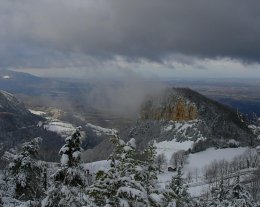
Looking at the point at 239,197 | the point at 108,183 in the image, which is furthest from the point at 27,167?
the point at 108,183

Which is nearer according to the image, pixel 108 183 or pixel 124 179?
pixel 124 179

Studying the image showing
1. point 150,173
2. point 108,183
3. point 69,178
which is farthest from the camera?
point 69,178

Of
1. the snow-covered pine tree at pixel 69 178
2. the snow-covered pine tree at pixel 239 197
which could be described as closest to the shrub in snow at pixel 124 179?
the snow-covered pine tree at pixel 69 178

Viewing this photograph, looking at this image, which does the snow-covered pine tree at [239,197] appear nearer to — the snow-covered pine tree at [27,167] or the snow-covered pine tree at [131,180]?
the snow-covered pine tree at [27,167]

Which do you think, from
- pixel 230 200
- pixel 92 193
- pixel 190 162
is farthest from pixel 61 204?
pixel 190 162

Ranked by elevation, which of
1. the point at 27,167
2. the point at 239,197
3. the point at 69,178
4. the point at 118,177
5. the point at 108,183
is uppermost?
the point at 118,177

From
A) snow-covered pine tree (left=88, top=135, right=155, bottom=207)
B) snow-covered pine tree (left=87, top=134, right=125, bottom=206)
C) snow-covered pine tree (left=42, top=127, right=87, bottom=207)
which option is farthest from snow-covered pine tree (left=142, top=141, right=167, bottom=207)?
snow-covered pine tree (left=42, top=127, right=87, bottom=207)

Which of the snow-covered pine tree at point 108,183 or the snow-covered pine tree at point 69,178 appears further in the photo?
the snow-covered pine tree at point 69,178

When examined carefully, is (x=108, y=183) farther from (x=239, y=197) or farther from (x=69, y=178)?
(x=239, y=197)

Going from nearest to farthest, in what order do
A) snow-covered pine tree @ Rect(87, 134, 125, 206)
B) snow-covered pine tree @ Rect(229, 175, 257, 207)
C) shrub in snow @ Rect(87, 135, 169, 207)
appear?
shrub in snow @ Rect(87, 135, 169, 207) < snow-covered pine tree @ Rect(87, 134, 125, 206) < snow-covered pine tree @ Rect(229, 175, 257, 207)

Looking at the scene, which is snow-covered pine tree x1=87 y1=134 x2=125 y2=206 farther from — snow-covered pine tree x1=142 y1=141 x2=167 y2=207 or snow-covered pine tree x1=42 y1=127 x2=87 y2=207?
snow-covered pine tree x1=42 y1=127 x2=87 y2=207
